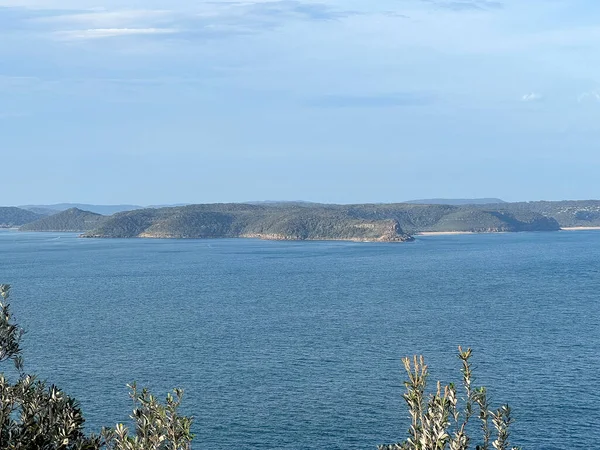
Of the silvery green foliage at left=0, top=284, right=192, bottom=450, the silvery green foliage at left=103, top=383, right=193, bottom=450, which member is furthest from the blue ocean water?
the silvery green foliage at left=103, top=383, right=193, bottom=450

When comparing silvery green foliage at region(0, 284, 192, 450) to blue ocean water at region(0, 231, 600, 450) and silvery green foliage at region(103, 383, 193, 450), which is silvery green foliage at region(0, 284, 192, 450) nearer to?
silvery green foliage at region(103, 383, 193, 450)

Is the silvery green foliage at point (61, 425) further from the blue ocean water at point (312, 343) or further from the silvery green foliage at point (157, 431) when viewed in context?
the blue ocean water at point (312, 343)

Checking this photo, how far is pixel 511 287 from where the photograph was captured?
115 meters

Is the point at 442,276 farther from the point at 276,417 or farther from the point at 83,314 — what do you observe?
the point at 276,417

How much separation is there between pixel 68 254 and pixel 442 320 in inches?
5188

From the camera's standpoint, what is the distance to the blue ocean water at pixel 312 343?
151ft

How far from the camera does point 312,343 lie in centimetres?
6962

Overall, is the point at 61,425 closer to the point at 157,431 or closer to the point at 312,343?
the point at 157,431

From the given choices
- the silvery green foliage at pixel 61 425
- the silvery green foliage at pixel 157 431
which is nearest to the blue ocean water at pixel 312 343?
the silvery green foliage at pixel 61 425

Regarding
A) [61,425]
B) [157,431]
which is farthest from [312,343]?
[157,431]

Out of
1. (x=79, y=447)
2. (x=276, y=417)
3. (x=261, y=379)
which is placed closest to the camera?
(x=79, y=447)

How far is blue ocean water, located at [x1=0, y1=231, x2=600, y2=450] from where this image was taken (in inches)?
1815

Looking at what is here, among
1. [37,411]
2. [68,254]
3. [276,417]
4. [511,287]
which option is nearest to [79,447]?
[37,411]

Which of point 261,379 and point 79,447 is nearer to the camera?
point 79,447
